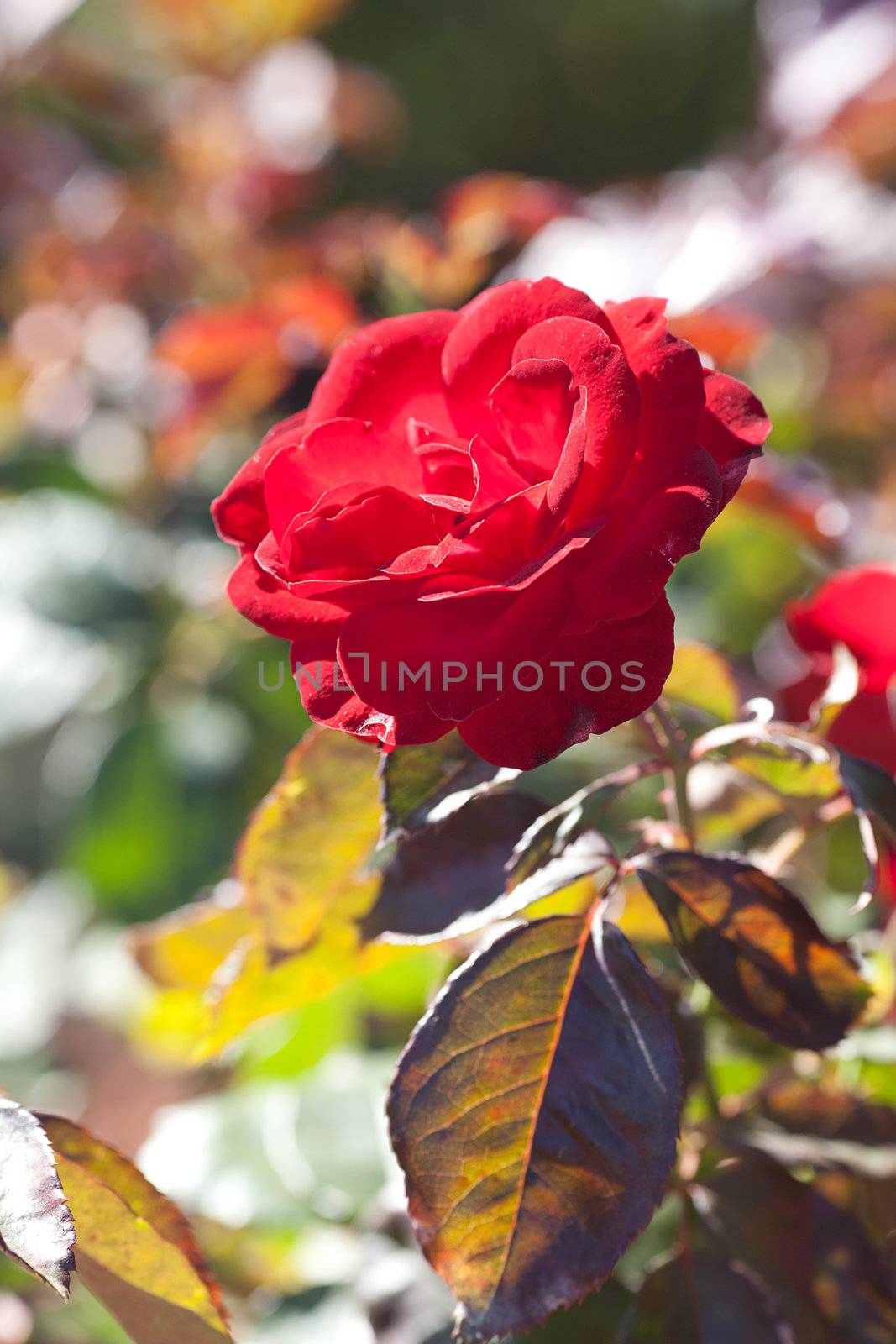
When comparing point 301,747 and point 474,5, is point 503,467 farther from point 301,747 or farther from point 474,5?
point 474,5

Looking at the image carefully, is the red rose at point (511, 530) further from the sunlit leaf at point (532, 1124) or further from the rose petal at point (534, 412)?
the sunlit leaf at point (532, 1124)

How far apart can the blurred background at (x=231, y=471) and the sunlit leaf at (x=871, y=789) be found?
0.19m

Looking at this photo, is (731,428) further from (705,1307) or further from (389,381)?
(705,1307)

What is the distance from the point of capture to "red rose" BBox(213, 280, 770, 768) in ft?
1.17

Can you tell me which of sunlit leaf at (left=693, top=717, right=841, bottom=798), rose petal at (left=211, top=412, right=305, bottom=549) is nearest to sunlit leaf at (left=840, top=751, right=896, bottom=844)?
sunlit leaf at (left=693, top=717, right=841, bottom=798)

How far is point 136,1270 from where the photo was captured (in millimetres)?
412

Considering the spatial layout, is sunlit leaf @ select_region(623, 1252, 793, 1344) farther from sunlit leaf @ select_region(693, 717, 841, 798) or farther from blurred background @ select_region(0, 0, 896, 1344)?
sunlit leaf @ select_region(693, 717, 841, 798)

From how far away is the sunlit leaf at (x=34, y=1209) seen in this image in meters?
0.34

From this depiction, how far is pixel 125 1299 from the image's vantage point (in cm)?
41

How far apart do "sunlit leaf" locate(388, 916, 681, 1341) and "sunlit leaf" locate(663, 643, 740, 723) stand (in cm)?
15

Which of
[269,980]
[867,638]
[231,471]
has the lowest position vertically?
[231,471]

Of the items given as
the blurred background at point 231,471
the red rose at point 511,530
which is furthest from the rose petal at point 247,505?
the blurred background at point 231,471

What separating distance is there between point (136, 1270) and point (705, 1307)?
0.23m

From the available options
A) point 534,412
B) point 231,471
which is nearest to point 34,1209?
point 534,412
